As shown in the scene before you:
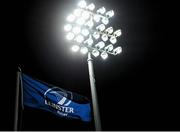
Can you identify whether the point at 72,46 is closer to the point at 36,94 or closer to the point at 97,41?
the point at 97,41

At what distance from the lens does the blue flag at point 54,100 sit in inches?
423

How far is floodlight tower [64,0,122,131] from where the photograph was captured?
39.8 ft

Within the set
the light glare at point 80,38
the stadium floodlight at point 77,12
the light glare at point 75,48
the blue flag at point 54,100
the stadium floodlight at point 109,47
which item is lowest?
the blue flag at point 54,100

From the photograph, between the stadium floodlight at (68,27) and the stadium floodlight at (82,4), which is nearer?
the stadium floodlight at (68,27)

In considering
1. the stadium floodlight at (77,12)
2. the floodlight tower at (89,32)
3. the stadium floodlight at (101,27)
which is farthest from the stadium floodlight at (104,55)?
the stadium floodlight at (77,12)

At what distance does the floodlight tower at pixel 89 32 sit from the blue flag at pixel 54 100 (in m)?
1.46

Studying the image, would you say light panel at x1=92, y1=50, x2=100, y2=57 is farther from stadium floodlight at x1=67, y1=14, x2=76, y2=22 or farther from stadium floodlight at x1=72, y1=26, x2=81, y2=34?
stadium floodlight at x1=67, y1=14, x2=76, y2=22

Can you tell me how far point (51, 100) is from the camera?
1121 cm

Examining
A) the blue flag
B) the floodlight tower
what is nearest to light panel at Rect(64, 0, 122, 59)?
the floodlight tower

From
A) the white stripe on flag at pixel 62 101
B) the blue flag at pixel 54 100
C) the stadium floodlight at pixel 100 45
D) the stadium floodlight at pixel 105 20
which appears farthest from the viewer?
the stadium floodlight at pixel 105 20

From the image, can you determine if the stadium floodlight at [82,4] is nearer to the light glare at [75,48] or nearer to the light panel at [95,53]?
the light glare at [75,48]

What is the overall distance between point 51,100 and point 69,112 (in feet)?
2.43

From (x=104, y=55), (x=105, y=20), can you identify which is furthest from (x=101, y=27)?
(x=104, y=55)

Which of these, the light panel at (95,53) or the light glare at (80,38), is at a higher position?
the light glare at (80,38)
